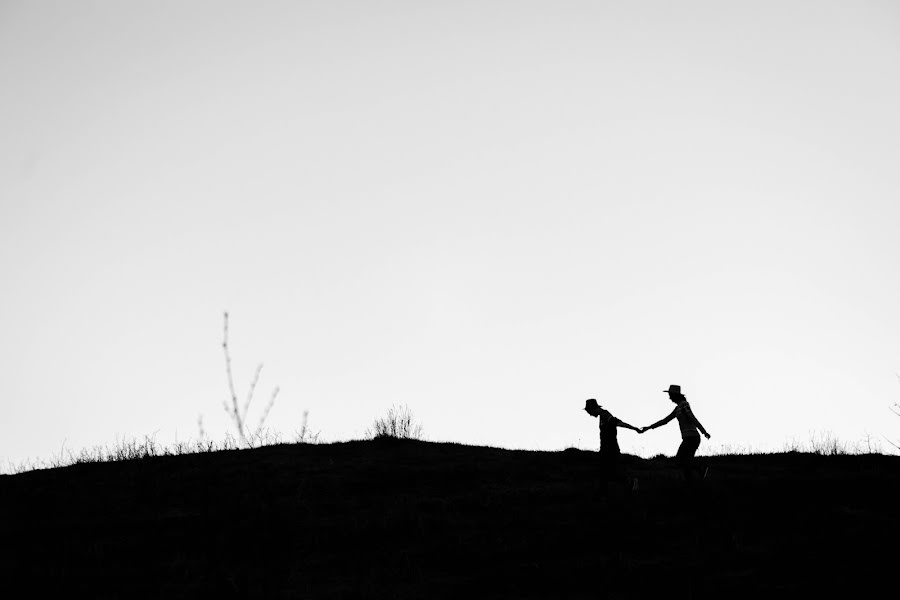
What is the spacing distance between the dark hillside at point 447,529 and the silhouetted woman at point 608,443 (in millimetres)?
457

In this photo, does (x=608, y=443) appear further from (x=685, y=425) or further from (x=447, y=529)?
(x=447, y=529)

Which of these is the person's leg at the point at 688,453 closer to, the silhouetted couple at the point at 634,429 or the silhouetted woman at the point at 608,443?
the silhouetted couple at the point at 634,429

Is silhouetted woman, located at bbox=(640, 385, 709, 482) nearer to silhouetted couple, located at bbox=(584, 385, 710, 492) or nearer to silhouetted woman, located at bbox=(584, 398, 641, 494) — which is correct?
silhouetted couple, located at bbox=(584, 385, 710, 492)

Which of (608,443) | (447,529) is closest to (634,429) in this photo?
(608,443)

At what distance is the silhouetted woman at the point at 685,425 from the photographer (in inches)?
700

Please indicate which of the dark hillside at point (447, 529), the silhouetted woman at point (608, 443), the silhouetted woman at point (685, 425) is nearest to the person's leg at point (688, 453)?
the silhouetted woman at point (685, 425)

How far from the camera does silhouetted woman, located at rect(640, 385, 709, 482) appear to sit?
58.3 ft

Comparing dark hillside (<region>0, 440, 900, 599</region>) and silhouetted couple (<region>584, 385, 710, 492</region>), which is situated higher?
silhouetted couple (<region>584, 385, 710, 492</region>)

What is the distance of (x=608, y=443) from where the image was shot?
17797 mm

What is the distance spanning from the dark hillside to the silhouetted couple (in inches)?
22.7

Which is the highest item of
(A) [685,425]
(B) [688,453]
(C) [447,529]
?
(A) [685,425]

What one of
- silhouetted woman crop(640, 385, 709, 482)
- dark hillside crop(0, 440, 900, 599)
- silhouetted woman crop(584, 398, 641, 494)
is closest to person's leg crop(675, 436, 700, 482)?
silhouetted woman crop(640, 385, 709, 482)

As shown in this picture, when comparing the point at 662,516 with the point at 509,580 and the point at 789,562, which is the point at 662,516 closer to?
the point at 789,562

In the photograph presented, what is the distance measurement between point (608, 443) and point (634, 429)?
2.62 feet
